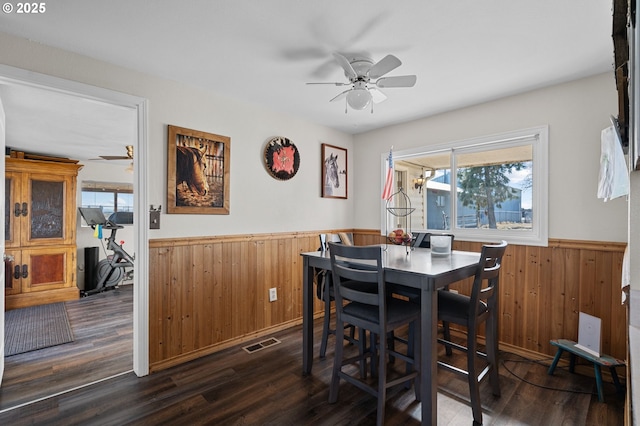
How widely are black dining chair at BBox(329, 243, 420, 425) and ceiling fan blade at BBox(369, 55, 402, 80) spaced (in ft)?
3.77

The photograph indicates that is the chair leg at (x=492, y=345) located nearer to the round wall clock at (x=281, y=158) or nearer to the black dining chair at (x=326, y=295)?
the black dining chair at (x=326, y=295)

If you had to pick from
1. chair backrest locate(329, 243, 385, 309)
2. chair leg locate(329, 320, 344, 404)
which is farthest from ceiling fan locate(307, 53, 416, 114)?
A: chair leg locate(329, 320, 344, 404)

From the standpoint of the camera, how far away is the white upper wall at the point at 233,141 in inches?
86.7

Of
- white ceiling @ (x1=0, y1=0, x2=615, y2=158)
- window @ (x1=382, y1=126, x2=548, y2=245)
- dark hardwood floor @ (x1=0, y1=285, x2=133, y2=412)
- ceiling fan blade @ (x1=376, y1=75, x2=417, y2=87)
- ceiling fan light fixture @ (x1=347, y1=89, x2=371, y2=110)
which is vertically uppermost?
white ceiling @ (x1=0, y1=0, x2=615, y2=158)

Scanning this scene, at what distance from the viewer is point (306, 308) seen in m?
2.52

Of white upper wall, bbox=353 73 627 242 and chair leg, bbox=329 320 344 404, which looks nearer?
chair leg, bbox=329 320 344 404

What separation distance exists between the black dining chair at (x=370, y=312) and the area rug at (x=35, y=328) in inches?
117

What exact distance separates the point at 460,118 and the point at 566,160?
3.46 ft

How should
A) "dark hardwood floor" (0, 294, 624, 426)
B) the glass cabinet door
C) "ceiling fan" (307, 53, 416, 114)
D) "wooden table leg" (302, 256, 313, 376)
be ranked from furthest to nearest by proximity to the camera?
the glass cabinet door < "wooden table leg" (302, 256, 313, 376) < "ceiling fan" (307, 53, 416, 114) < "dark hardwood floor" (0, 294, 624, 426)

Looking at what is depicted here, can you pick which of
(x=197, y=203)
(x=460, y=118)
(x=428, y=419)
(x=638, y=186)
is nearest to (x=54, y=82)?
(x=197, y=203)

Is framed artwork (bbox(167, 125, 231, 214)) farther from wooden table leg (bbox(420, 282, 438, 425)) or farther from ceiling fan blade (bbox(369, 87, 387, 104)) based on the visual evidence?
wooden table leg (bbox(420, 282, 438, 425))

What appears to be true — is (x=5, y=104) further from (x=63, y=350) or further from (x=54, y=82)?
(x=63, y=350)

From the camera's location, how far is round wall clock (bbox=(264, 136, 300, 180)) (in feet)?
11.1

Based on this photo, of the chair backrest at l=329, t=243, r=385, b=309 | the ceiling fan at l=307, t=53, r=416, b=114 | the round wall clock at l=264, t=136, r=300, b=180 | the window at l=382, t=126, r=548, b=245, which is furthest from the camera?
the round wall clock at l=264, t=136, r=300, b=180
